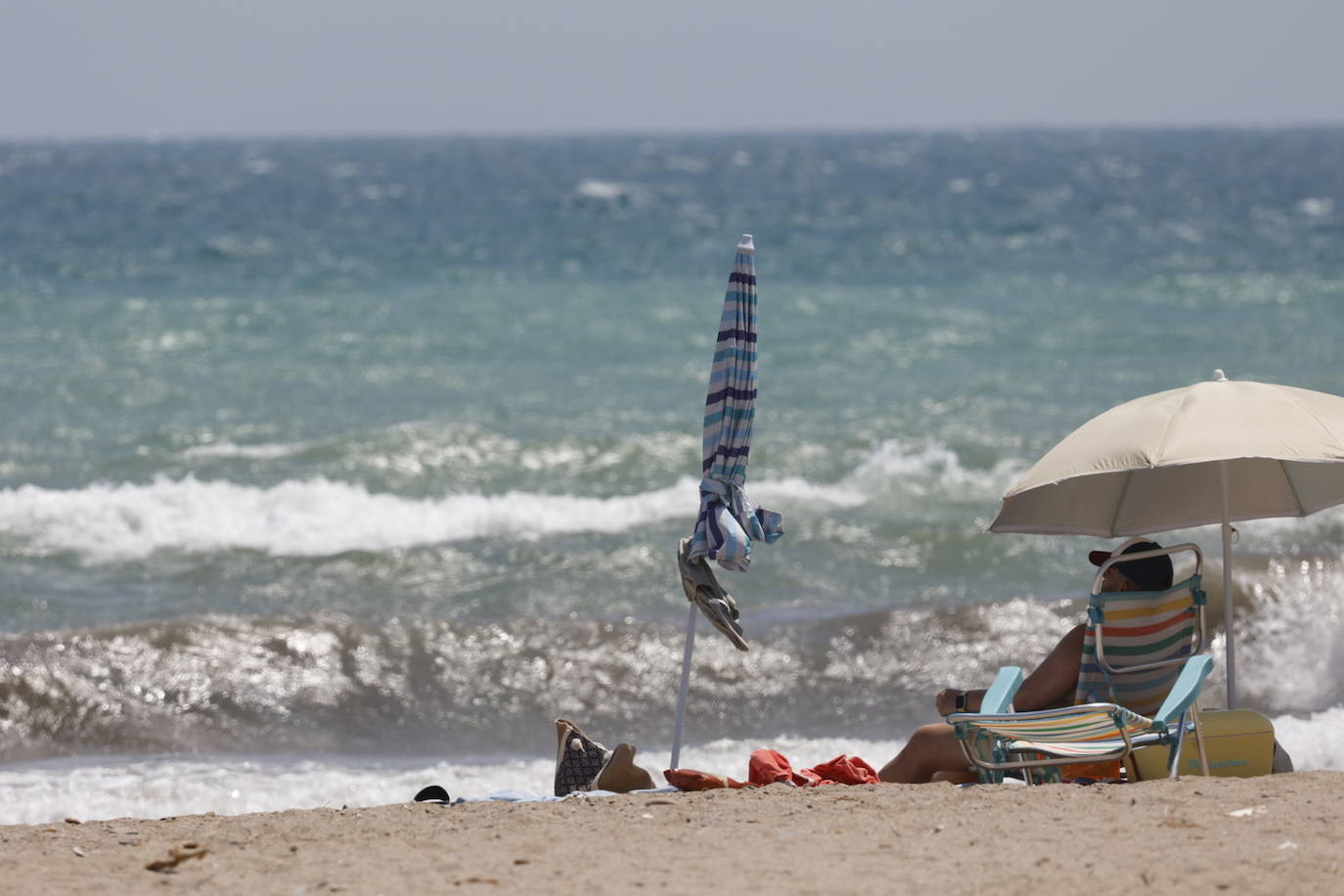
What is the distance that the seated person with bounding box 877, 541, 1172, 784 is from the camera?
5.74 m

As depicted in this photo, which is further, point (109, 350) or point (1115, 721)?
point (109, 350)

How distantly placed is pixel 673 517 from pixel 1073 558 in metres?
3.22

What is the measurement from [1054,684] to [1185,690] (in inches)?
24.7

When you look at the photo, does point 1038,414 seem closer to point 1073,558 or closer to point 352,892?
point 1073,558

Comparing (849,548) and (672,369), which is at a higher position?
(672,369)

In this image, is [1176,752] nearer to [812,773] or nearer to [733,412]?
[812,773]

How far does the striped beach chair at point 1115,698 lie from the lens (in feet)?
17.4

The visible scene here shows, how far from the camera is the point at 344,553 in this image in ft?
37.8

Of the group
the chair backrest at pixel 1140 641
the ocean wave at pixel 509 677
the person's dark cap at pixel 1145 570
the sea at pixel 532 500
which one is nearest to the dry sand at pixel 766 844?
the chair backrest at pixel 1140 641

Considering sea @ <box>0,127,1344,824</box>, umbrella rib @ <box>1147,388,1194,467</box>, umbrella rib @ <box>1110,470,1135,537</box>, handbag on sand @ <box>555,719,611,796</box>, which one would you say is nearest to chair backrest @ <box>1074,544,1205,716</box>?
umbrella rib @ <box>1110,470,1135,537</box>

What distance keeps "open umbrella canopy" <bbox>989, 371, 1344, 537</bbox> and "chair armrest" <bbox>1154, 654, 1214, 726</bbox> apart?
0.71 metres

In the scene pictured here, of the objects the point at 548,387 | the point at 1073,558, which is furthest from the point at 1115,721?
the point at 548,387

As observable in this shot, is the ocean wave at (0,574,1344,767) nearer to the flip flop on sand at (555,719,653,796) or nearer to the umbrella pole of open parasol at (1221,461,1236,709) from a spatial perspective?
the flip flop on sand at (555,719,653,796)

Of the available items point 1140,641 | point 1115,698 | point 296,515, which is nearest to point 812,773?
point 1115,698
